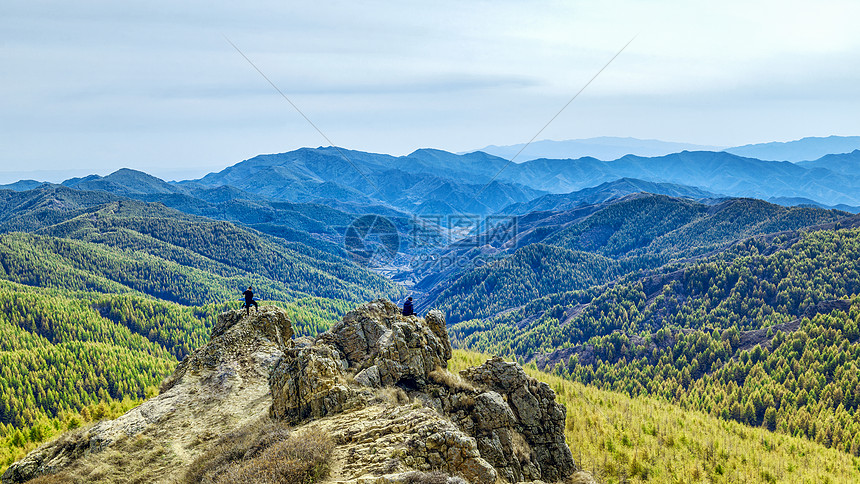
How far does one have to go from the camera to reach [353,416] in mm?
21203

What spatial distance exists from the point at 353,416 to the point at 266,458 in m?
4.88

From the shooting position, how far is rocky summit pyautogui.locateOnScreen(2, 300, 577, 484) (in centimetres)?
1777

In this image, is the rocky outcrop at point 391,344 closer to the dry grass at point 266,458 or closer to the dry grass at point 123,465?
the dry grass at point 266,458

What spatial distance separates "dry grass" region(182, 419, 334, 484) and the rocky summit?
642mm

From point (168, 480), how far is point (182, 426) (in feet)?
17.4

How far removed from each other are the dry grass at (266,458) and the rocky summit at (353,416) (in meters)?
0.64

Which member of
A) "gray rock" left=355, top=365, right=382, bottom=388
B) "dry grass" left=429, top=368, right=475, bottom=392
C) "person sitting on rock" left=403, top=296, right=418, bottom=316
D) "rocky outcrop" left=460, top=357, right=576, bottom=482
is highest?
"person sitting on rock" left=403, top=296, right=418, bottom=316

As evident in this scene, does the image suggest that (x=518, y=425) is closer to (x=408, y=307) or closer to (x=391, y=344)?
(x=391, y=344)

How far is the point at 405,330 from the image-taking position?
2955 cm

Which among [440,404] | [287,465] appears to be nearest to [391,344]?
[440,404]

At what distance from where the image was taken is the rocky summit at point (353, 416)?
58.3 ft

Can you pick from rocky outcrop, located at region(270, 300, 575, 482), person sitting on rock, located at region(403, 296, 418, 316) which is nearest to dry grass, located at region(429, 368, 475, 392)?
rocky outcrop, located at region(270, 300, 575, 482)

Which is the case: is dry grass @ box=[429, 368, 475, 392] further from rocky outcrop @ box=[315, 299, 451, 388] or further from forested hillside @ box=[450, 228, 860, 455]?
forested hillside @ box=[450, 228, 860, 455]

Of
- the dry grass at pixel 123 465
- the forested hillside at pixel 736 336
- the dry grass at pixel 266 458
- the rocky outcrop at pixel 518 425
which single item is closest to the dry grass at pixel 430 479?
the dry grass at pixel 266 458
